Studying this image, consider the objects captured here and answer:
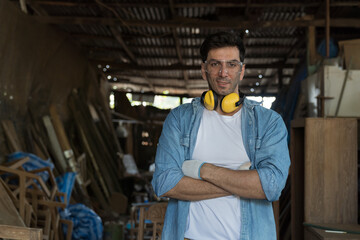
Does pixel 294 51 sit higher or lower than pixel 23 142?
higher

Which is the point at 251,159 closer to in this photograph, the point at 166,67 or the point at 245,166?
the point at 245,166

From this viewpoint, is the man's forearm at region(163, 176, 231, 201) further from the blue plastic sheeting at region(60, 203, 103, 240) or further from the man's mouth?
the blue plastic sheeting at region(60, 203, 103, 240)

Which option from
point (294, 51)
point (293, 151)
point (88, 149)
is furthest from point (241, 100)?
point (294, 51)

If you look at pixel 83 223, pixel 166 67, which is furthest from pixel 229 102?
pixel 166 67

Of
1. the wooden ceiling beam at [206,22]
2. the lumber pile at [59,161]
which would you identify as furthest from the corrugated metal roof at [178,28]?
the lumber pile at [59,161]

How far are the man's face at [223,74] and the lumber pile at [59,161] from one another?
217cm

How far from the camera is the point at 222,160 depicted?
5.84 feet

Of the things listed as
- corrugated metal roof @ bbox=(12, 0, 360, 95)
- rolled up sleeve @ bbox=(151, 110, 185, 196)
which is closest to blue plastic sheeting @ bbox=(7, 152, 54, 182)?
corrugated metal roof @ bbox=(12, 0, 360, 95)

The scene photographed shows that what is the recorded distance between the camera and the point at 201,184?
172 centimetres

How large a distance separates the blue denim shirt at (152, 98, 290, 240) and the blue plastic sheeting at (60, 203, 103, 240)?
163 inches

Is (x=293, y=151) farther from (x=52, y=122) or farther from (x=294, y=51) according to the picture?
(x=294, y=51)

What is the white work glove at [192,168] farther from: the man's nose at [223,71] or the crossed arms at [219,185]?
the man's nose at [223,71]

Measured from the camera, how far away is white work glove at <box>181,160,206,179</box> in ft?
5.69

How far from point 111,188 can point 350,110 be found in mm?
5596
